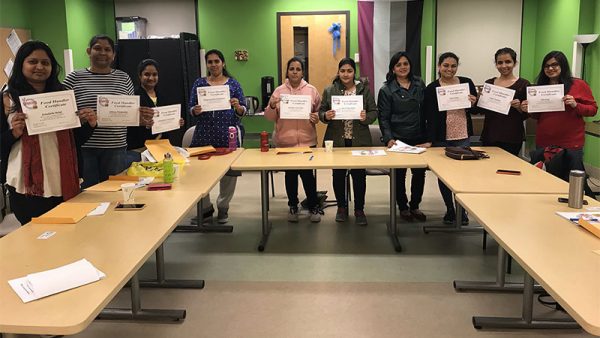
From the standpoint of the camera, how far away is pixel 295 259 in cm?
378

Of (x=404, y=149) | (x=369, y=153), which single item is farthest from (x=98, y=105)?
(x=404, y=149)

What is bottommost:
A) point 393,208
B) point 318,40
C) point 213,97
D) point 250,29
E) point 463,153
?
A: point 393,208

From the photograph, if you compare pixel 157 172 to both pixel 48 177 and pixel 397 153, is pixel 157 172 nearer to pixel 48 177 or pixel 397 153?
pixel 48 177

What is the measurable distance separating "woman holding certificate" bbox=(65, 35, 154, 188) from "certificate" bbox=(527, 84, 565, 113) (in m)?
2.82

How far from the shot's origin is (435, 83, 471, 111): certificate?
4.04 metres

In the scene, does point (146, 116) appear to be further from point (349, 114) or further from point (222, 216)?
point (349, 114)

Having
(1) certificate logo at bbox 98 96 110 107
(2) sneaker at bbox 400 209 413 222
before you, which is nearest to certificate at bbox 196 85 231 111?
(1) certificate logo at bbox 98 96 110 107

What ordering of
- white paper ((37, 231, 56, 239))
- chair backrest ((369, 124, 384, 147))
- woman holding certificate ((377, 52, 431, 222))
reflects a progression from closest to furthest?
white paper ((37, 231, 56, 239)) < woman holding certificate ((377, 52, 431, 222)) < chair backrest ((369, 124, 384, 147))

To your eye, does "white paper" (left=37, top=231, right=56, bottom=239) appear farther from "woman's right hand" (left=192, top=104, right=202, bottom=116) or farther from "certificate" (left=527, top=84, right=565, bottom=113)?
"certificate" (left=527, top=84, right=565, bottom=113)

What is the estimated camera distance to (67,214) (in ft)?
7.86

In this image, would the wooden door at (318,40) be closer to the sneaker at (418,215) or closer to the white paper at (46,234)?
the sneaker at (418,215)

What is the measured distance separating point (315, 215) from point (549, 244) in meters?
2.80

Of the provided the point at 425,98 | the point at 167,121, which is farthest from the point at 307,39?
the point at 167,121

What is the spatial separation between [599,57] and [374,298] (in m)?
4.56
